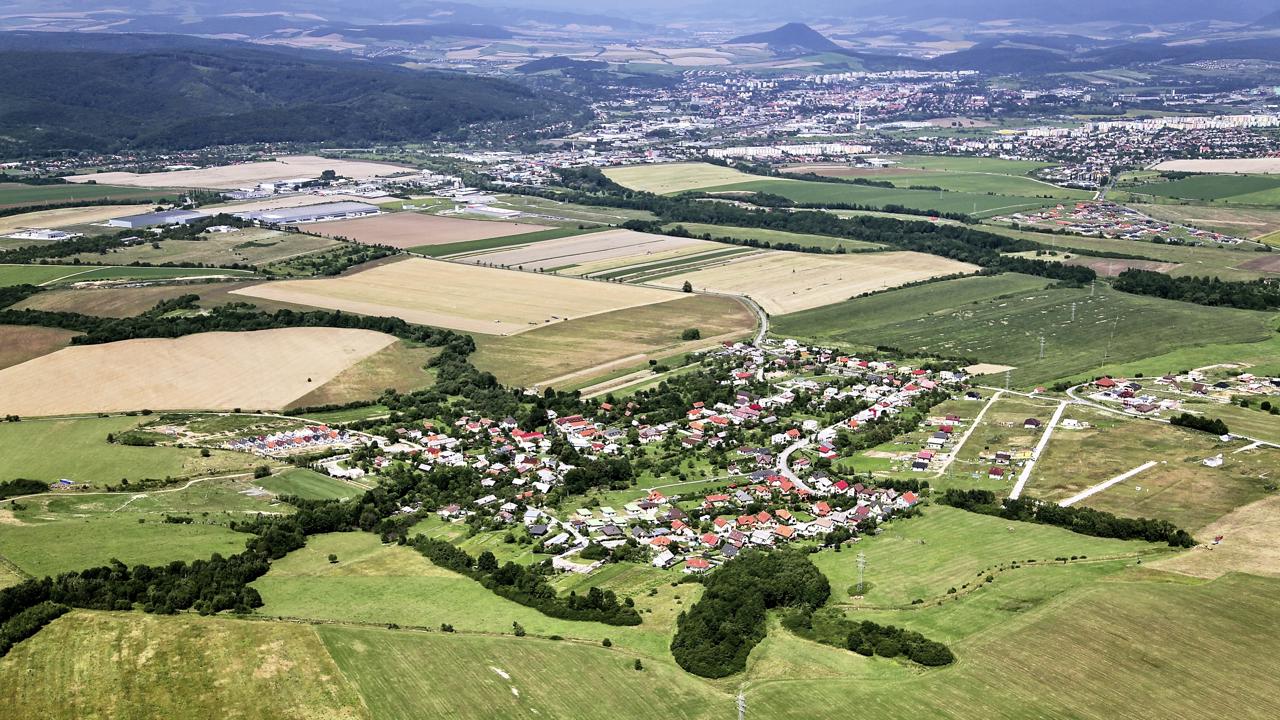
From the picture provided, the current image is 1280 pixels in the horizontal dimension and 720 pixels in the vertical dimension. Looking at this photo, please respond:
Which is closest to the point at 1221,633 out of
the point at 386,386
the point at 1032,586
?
the point at 1032,586

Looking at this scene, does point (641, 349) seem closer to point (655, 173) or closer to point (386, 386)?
point (386, 386)

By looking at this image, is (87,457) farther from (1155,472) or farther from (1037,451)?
(1155,472)

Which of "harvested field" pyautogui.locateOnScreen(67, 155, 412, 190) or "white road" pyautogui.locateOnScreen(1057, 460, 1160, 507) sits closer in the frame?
"white road" pyautogui.locateOnScreen(1057, 460, 1160, 507)

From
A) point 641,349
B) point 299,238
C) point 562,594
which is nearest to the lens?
point 562,594

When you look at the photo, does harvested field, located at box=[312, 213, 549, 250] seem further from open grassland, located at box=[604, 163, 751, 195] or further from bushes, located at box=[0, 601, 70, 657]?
bushes, located at box=[0, 601, 70, 657]

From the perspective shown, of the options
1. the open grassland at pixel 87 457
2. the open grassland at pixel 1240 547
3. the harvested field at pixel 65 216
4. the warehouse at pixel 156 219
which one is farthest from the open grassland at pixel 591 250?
the open grassland at pixel 1240 547

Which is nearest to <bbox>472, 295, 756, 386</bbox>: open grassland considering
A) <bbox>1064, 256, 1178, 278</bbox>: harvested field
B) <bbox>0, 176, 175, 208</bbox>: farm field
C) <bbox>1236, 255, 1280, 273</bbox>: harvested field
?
<bbox>1064, 256, 1178, 278</bbox>: harvested field

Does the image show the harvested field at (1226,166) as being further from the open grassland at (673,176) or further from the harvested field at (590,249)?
the harvested field at (590,249)
